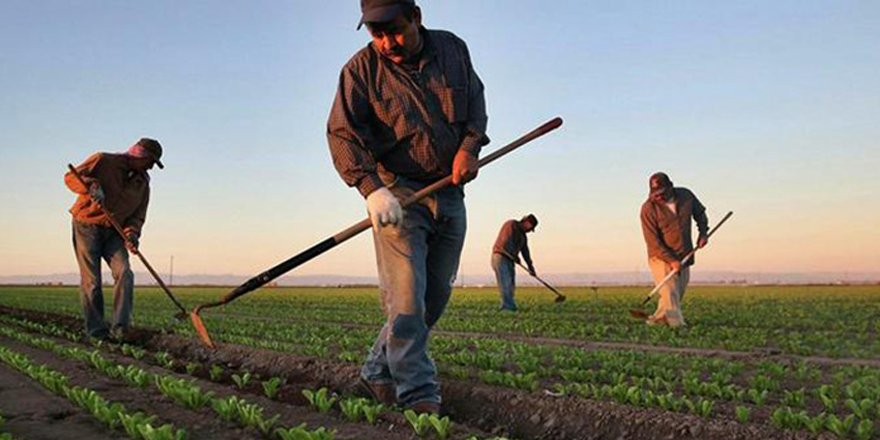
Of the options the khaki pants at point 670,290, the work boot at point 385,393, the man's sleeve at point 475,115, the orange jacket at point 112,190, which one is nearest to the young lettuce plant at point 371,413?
the work boot at point 385,393

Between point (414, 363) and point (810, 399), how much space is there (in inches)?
113

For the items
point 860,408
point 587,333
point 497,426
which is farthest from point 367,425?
point 587,333

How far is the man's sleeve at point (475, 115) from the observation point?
4461 millimetres

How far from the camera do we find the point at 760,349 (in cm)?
853

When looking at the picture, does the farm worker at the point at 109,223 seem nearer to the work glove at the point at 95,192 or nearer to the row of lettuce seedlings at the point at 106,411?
the work glove at the point at 95,192

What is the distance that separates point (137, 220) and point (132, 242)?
33 cm

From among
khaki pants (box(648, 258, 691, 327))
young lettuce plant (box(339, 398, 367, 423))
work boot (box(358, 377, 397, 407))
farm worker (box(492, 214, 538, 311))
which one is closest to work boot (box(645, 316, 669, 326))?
khaki pants (box(648, 258, 691, 327))

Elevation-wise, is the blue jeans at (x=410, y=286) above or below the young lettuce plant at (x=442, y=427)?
above

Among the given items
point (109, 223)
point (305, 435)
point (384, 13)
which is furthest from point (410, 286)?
point (109, 223)

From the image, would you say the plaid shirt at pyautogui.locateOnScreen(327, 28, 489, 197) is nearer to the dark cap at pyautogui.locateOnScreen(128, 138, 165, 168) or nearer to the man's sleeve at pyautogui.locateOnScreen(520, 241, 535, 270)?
the dark cap at pyautogui.locateOnScreen(128, 138, 165, 168)

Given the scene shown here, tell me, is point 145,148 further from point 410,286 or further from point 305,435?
point 305,435

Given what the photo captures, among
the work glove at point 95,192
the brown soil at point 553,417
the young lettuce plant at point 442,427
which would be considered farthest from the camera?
the work glove at point 95,192

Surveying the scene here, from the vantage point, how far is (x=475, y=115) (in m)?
4.59

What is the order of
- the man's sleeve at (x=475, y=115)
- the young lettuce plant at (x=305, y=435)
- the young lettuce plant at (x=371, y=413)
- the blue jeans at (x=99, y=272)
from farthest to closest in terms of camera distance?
the blue jeans at (x=99, y=272)
the man's sleeve at (x=475, y=115)
the young lettuce plant at (x=371, y=413)
the young lettuce plant at (x=305, y=435)
